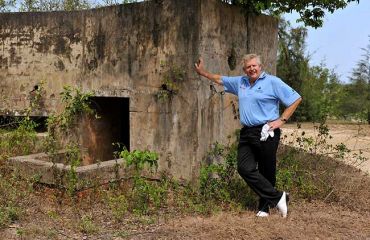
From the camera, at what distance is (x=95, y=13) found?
6621 millimetres

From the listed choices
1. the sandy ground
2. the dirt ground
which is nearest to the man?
the dirt ground

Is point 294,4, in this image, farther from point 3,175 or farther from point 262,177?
point 3,175

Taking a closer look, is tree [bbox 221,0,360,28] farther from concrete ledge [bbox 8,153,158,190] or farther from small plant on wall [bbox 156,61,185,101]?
concrete ledge [bbox 8,153,158,190]

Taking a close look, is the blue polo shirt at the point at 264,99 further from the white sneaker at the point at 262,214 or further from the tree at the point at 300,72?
the tree at the point at 300,72

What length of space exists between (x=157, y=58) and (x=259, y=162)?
6.62ft

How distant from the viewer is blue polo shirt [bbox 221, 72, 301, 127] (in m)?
4.79

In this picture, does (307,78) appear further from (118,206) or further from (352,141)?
(118,206)

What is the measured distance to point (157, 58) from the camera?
606 centimetres

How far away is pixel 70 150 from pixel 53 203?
2.14 ft

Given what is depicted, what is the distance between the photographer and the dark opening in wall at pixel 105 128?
698 cm

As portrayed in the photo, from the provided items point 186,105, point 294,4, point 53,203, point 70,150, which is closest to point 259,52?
point 294,4

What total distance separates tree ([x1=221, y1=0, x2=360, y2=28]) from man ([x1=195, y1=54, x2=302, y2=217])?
5.20 feet

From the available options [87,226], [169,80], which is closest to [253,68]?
[169,80]

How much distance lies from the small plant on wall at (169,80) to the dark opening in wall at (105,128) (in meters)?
1.25
